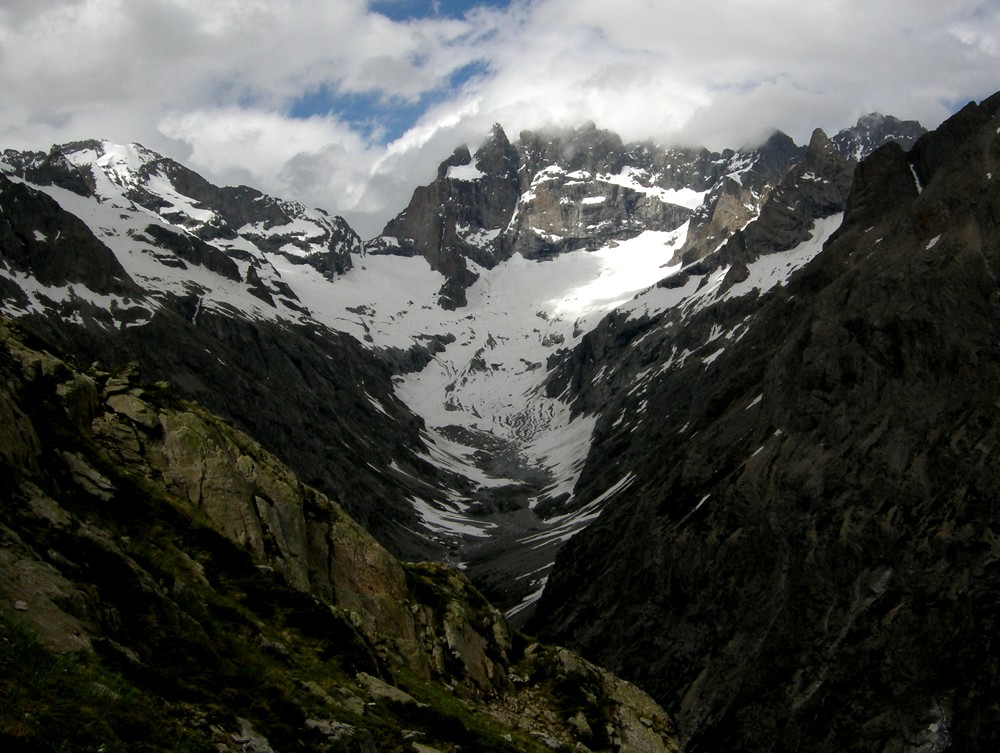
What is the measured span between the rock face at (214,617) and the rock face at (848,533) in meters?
30.8

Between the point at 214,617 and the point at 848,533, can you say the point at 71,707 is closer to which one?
the point at 214,617

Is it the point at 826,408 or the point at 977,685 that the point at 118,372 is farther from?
the point at 826,408

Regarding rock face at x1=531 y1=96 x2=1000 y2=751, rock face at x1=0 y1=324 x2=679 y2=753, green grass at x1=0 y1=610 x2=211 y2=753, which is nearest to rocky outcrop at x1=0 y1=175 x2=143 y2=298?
rock face at x1=531 y1=96 x2=1000 y2=751

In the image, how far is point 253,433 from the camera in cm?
16438

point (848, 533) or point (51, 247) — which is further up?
point (51, 247)

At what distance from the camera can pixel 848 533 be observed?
2527 inches

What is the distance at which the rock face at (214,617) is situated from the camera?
1196cm

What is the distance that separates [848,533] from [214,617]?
56190mm

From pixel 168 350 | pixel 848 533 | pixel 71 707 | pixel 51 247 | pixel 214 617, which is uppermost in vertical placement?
pixel 51 247

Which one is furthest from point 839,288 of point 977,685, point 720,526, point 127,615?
point 127,615

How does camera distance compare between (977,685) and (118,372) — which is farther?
(977,685)

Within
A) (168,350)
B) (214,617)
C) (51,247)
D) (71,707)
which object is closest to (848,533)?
(214,617)

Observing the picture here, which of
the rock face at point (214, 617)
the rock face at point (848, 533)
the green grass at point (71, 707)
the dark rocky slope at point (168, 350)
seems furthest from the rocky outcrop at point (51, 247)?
the green grass at point (71, 707)

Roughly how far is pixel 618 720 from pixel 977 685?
32.5 metres
